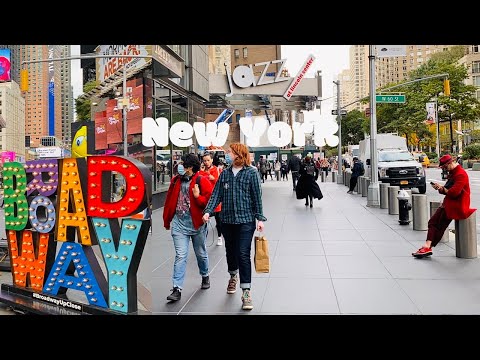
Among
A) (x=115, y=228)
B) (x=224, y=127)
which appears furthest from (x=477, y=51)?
(x=115, y=228)

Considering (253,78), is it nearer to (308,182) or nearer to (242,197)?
(308,182)

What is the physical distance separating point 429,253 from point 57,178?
6.03m

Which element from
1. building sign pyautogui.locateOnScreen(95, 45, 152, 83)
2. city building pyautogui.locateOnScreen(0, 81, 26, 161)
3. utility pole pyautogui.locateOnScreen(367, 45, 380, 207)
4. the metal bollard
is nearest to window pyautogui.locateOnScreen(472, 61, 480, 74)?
utility pole pyautogui.locateOnScreen(367, 45, 380, 207)

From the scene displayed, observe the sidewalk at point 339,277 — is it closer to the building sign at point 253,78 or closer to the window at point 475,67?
the building sign at point 253,78

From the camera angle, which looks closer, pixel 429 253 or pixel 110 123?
pixel 429 253

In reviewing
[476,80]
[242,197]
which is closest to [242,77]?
[242,197]

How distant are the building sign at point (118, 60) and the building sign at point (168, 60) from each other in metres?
0.31

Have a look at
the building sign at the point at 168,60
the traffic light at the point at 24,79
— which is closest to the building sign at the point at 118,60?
the building sign at the point at 168,60

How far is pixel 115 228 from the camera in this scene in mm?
5453

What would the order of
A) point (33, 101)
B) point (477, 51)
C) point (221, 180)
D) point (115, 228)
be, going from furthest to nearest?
point (477, 51)
point (33, 101)
point (221, 180)
point (115, 228)

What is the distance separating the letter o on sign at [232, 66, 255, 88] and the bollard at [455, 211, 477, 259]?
23583mm

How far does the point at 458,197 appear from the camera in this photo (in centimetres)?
852
